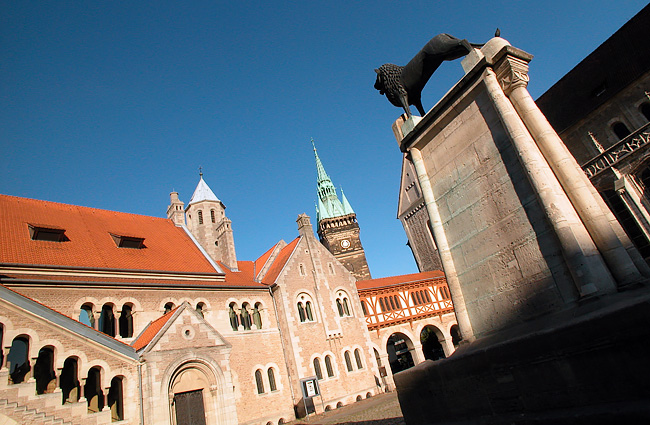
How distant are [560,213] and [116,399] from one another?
15590 mm

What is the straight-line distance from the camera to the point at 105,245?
1986 cm

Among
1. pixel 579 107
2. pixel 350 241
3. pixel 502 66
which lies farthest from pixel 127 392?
pixel 350 241

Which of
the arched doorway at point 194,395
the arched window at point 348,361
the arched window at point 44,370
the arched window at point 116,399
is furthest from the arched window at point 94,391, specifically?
the arched window at point 348,361

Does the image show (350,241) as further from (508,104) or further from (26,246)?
(508,104)

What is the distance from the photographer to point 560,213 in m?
4.67

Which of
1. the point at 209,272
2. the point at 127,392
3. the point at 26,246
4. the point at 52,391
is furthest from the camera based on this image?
the point at 209,272

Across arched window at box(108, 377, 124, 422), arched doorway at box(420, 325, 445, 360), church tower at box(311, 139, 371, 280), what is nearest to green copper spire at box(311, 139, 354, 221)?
church tower at box(311, 139, 371, 280)

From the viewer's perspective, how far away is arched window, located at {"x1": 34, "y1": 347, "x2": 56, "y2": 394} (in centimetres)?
1229

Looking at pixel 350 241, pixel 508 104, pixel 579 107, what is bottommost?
pixel 508 104

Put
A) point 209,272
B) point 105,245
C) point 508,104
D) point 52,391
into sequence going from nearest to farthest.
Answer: point 508,104 → point 52,391 → point 105,245 → point 209,272

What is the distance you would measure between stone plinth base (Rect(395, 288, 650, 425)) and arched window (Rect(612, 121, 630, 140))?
21.0 m

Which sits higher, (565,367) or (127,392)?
(127,392)

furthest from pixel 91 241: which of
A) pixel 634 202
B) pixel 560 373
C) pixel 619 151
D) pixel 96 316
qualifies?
pixel 619 151

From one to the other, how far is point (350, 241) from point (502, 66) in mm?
56118
